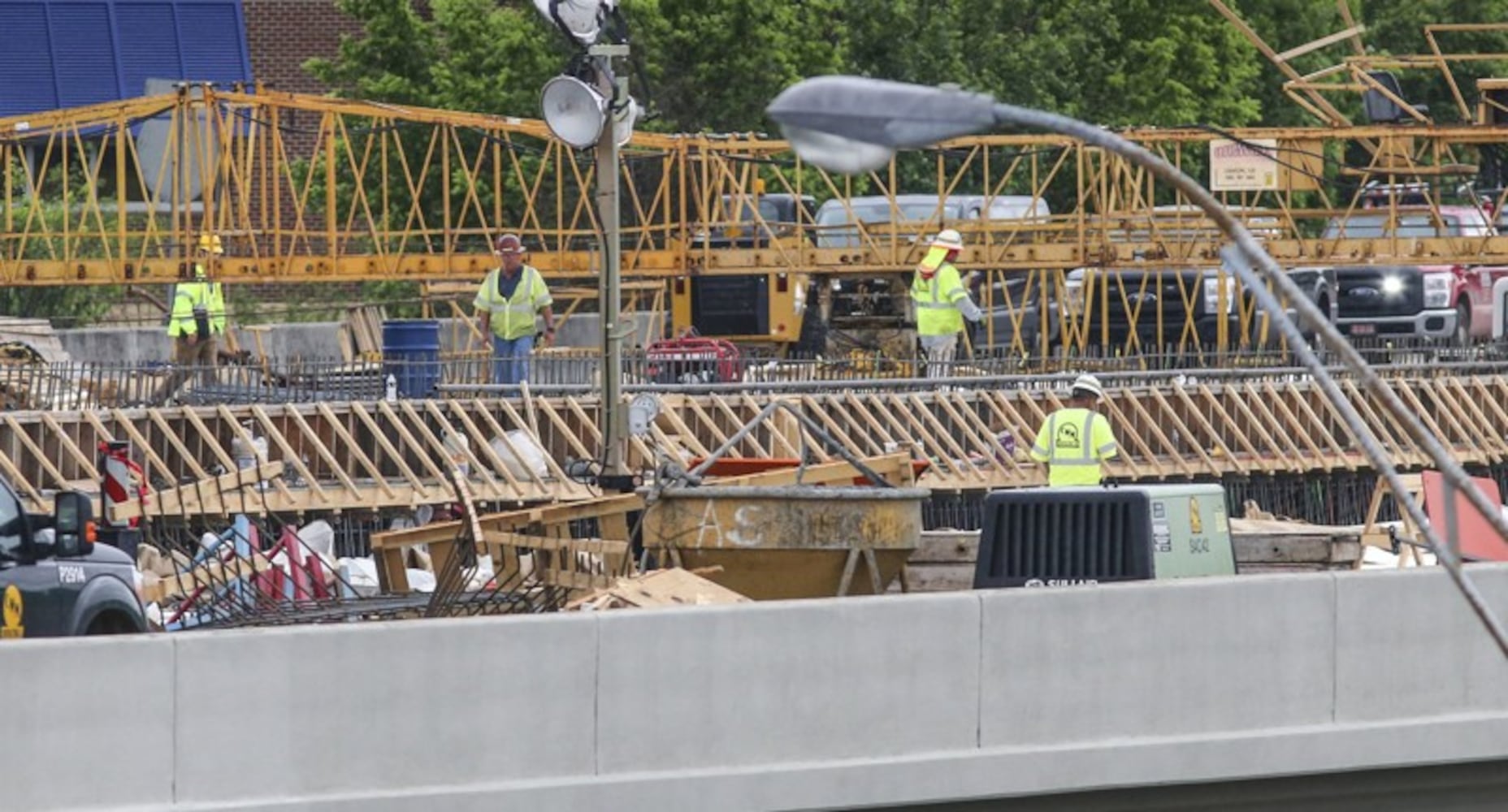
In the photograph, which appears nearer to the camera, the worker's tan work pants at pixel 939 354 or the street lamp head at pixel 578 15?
the street lamp head at pixel 578 15

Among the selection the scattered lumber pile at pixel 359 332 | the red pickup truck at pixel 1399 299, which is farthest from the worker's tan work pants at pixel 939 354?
the red pickup truck at pixel 1399 299

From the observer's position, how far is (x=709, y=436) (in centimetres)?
2389

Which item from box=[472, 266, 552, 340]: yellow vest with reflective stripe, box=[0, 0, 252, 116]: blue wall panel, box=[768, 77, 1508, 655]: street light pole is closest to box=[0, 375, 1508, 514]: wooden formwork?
box=[472, 266, 552, 340]: yellow vest with reflective stripe

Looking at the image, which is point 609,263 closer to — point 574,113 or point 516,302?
point 574,113

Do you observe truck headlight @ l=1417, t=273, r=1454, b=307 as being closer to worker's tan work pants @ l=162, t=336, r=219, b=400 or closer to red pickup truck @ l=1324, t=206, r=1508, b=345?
red pickup truck @ l=1324, t=206, r=1508, b=345

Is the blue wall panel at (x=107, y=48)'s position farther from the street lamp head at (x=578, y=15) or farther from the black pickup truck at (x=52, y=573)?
the black pickup truck at (x=52, y=573)

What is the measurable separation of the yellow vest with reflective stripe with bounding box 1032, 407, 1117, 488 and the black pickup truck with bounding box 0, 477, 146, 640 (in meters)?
6.88

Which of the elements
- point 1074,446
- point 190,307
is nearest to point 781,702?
point 1074,446

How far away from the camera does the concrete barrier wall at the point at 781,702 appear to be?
10.0 metres

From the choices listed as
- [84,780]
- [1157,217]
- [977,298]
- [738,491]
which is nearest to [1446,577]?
[738,491]

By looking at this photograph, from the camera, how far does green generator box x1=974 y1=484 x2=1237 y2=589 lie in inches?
539

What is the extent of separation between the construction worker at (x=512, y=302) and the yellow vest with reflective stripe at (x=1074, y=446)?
807 centimetres

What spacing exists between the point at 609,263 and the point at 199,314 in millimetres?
13788

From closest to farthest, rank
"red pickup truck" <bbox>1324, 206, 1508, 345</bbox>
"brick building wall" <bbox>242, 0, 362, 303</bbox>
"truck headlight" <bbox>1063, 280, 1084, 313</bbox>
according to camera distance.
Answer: "truck headlight" <bbox>1063, 280, 1084, 313</bbox>
"red pickup truck" <bbox>1324, 206, 1508, 345</bbox>
"brick building wall" <bbox>242, 0, 362, 303</bbox>
